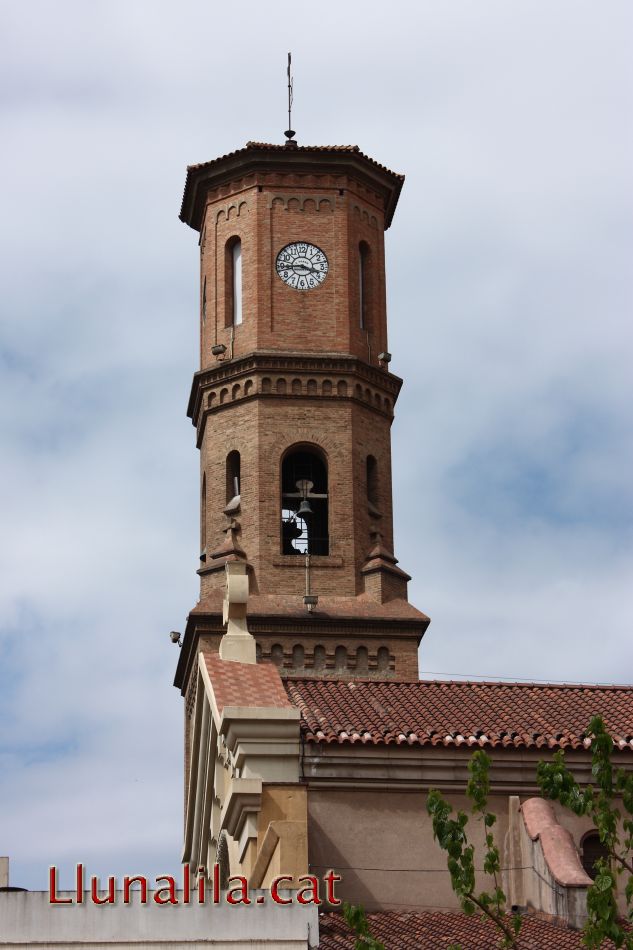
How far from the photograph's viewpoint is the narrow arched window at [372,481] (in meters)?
53.1

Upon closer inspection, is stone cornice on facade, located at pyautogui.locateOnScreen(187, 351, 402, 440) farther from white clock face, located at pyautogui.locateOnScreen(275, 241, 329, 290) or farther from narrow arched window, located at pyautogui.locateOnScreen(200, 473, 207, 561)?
white clock face, located at pyautogui.locateOnScreen(275, 241, 329, 290)

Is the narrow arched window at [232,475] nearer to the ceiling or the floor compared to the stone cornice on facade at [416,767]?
nearer to the ceiling

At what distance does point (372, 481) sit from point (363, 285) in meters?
5.45

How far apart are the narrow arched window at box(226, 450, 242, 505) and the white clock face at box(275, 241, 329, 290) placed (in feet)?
15.0

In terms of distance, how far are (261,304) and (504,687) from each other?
875 inches

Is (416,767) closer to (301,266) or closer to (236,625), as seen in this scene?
(236,625)

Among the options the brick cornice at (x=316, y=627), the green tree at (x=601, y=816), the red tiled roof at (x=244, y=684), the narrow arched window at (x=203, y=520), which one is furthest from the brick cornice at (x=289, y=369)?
the green tree at (x=601, y=816)

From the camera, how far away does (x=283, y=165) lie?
55.0 meters

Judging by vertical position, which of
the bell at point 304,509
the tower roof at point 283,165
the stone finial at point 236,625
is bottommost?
the stone finial at point 236,625

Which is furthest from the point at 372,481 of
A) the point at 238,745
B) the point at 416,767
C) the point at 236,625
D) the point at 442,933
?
the point at 442,933

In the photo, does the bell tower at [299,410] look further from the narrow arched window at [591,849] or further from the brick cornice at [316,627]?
the narrow arched window at [591,849]

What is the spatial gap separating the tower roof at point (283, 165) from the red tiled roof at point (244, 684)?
950 inches

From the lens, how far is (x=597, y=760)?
21.7 meters

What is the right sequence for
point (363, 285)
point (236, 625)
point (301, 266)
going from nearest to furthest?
point (236, 625), point (301, 266), point (363, 285)
